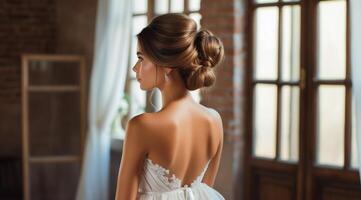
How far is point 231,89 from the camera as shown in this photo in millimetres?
3895

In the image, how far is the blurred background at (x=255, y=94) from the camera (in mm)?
3492

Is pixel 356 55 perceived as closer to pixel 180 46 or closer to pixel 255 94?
pixel 255 94

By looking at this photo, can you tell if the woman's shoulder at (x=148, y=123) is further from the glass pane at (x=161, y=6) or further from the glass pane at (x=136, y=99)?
the glass pane at (x=136, y=99)

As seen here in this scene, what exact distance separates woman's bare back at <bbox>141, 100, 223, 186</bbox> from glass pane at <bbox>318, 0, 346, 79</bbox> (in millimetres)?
1546

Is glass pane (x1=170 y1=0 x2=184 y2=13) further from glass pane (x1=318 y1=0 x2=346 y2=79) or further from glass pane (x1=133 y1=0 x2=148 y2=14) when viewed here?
glass pane (x1=318 y1=0 x2=346 y2=79)

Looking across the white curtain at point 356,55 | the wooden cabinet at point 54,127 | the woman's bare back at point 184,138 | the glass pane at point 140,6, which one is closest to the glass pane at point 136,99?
the glass pane at point 140,6

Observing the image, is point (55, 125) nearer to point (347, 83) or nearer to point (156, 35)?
point (347, 83)

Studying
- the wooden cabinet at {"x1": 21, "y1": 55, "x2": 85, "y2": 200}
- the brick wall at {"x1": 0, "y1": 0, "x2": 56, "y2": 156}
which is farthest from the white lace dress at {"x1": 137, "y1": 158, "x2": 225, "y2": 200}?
the brick wall at {"x1": 0, "y1": 0, "x2": 56, "y2": 156}

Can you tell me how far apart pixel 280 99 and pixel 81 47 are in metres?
2.38

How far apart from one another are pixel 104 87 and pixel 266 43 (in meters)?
1.54

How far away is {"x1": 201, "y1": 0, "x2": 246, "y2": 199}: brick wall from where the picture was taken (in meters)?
3.89

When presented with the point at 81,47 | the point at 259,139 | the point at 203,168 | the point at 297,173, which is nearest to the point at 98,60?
the point at 81,47

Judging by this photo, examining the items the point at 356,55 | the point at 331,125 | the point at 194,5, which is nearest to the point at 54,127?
the point at 194,5

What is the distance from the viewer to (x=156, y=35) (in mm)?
1857
